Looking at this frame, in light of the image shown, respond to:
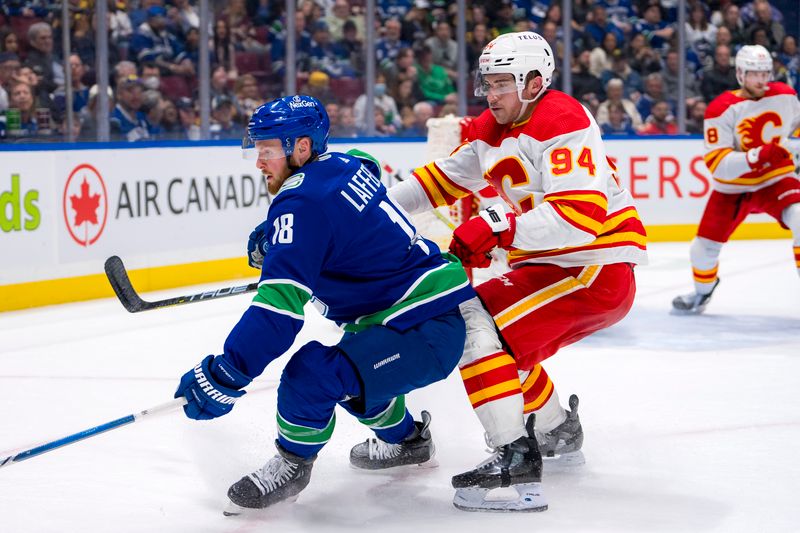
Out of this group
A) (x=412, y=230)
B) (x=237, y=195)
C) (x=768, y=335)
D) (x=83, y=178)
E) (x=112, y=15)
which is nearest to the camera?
(x=412, y=230)

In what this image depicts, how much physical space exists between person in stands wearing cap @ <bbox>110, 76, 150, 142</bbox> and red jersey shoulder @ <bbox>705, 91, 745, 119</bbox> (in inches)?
117

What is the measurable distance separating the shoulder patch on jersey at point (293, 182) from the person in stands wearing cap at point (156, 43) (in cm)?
438

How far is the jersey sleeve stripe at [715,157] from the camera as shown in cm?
554

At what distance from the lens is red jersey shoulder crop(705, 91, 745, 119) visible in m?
5.55

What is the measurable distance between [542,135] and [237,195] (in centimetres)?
436

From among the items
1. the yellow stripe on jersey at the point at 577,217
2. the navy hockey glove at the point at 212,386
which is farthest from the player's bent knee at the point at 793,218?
the navy hockey glove at the point at 212,386

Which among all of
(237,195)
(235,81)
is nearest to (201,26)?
(235,81)

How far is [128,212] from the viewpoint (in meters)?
6.32

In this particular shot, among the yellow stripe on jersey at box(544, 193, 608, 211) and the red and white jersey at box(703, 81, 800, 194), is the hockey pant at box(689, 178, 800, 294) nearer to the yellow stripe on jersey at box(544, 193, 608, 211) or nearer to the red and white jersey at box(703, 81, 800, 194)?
the red and white jersey at box(703, 81, 800, 194)

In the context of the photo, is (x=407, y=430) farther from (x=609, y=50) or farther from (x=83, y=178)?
(x=609, y=50)

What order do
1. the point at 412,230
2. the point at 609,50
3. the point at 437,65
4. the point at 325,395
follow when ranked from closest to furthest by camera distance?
the point at 325,395 < the point at 412,230 < the point at 437,65 < the point at 609,50

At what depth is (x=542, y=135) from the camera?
2.83 m

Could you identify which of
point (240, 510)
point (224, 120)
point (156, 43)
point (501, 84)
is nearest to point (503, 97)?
point (501, 84)

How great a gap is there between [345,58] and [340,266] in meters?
5.46
